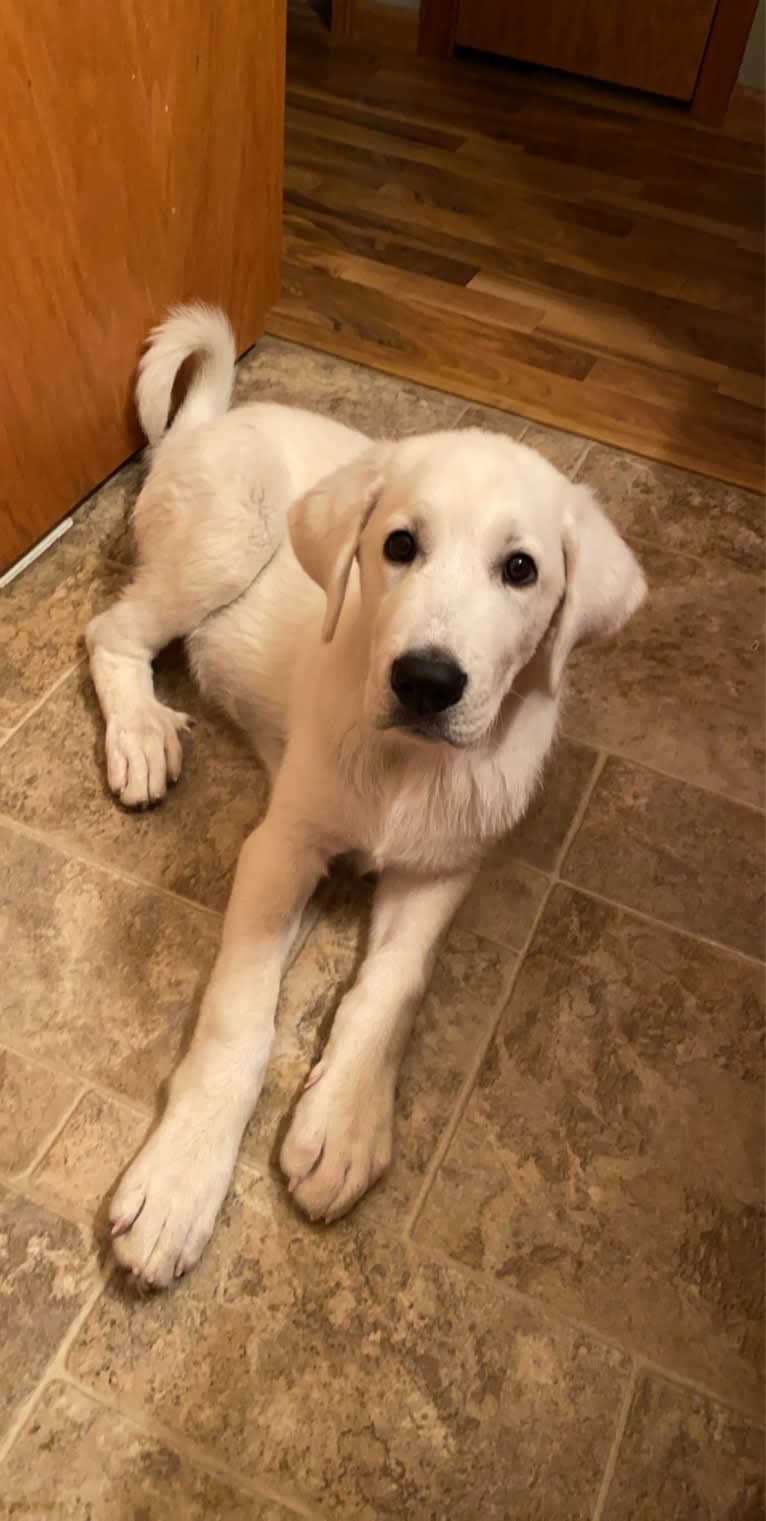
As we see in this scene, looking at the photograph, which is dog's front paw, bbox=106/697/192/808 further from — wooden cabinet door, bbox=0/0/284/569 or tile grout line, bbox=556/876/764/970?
tile grout line, bbox=556/876/764/970

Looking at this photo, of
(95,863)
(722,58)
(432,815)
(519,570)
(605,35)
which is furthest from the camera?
(605,35)

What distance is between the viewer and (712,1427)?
130 cm

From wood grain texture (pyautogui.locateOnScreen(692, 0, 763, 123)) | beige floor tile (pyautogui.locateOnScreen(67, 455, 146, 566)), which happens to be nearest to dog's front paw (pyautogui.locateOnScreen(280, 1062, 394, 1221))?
beige floor tile (pyautogui.locateOnScreen(67, 455, 146, 566))

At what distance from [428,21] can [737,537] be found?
300cm

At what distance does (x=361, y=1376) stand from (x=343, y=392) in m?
2.15

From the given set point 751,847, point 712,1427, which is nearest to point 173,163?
point 751,847

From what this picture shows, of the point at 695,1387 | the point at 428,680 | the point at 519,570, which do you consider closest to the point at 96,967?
the point at 428,680

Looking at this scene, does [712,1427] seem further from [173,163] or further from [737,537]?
[173,163]

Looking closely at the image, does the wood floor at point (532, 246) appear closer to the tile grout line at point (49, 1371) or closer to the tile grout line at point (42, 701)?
the tile grout line at point (42, 701)

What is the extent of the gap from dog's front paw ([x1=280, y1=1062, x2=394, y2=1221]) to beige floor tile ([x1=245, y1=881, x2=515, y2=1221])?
5 cm

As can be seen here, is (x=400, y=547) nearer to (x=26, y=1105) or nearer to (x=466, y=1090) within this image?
(x=466, y=1090)

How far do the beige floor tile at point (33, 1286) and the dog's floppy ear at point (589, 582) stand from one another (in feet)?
3.03

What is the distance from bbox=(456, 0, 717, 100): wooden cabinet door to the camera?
3.96 meters

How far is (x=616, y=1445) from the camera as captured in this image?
128 cm
